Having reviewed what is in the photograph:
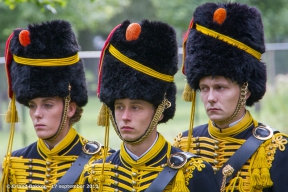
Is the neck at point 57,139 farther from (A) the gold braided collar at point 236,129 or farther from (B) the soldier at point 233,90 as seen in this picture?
(A) the gold braided collar at point 236,129

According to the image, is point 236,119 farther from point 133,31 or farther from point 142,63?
point 133,31

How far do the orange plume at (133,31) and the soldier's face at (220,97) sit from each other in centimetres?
74

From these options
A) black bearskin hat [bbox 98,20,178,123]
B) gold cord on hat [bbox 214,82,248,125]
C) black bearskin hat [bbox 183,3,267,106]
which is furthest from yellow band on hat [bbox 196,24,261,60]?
black bearskin hat [bbox 98,20,178,123]

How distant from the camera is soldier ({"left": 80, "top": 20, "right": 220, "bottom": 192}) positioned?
5.18 m

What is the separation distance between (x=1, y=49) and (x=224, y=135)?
953 centimetres

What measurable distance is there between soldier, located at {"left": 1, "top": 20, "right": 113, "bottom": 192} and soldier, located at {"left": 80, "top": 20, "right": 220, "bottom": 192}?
73cm

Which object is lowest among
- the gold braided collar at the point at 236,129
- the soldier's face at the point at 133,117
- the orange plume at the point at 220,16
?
the gold braided collar at the point at 236,129

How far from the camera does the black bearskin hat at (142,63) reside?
5.25 m

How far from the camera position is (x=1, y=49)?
14570 mm

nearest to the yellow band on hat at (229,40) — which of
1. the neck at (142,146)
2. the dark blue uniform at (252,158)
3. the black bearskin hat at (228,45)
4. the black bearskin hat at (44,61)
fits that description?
the black bearskin hat at (228,45)

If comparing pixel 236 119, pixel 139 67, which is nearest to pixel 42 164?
pixel 139 67

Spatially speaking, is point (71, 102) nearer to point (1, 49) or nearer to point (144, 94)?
point (144, 94)

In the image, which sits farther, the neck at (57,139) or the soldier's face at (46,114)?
the neck at (57,139)

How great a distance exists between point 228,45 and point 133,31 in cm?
83
